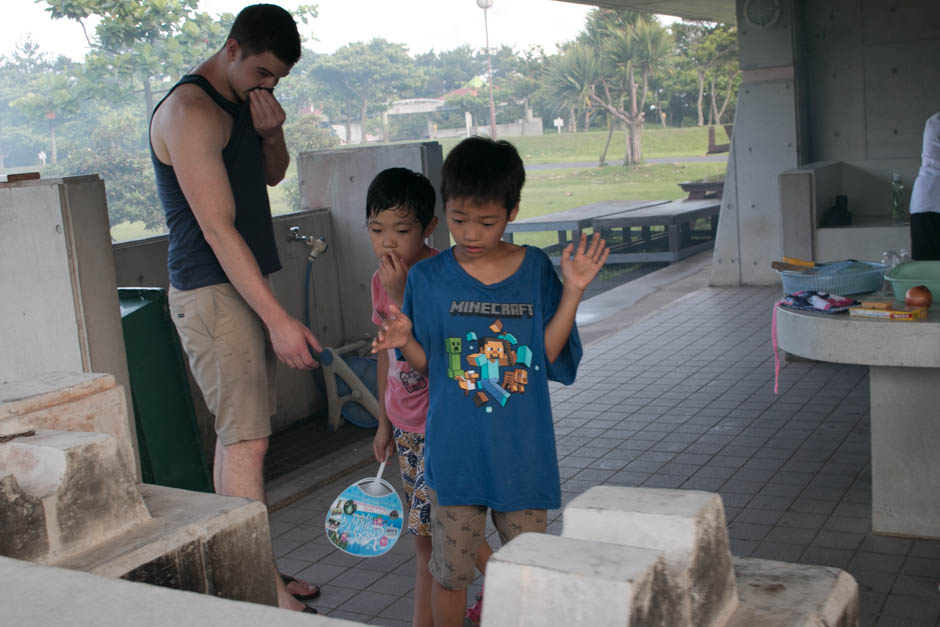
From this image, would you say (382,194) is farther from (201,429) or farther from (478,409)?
(201,429)

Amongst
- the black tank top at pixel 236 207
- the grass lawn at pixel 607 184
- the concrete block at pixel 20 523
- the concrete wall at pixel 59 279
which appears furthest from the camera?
the grass lawn at pixel 607 184

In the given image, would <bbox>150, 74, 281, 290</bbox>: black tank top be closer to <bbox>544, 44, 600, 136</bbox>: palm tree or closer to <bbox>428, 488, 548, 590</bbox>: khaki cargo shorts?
<bbox>428, 488, 548, 590</bbox>: khaki cargo shorts

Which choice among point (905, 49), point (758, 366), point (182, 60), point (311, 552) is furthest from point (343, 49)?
point (311, 552)

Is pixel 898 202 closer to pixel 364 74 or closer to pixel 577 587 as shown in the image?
pixel 577 587

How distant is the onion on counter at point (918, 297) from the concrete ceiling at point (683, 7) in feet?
28.2

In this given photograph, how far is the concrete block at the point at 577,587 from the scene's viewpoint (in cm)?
105

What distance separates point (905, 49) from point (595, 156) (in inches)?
1272

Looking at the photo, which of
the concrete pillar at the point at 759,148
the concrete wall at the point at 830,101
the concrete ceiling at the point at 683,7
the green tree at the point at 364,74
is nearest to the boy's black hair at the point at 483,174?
the concrete wall at the point at 830,101

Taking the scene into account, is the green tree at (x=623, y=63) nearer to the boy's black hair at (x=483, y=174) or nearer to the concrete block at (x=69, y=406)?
the boy's black hair at (x=483, y=174)

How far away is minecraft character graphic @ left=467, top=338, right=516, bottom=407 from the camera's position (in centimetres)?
248

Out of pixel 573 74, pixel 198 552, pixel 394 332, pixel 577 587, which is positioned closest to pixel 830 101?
pixel 394 332

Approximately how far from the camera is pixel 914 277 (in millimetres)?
3850

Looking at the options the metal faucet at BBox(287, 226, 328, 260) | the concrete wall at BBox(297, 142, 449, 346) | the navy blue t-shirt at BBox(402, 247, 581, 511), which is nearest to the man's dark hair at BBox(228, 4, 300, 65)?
the navy blue t-shirt at BBox(402, 247, 581, 511)

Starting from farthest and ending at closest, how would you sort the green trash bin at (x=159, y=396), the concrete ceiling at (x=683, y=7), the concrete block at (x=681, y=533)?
the concrete ceiling at (x=683, y=7)
the green trash bin at (x=159, y=396)
the concrete block at (x=681, y=533)
